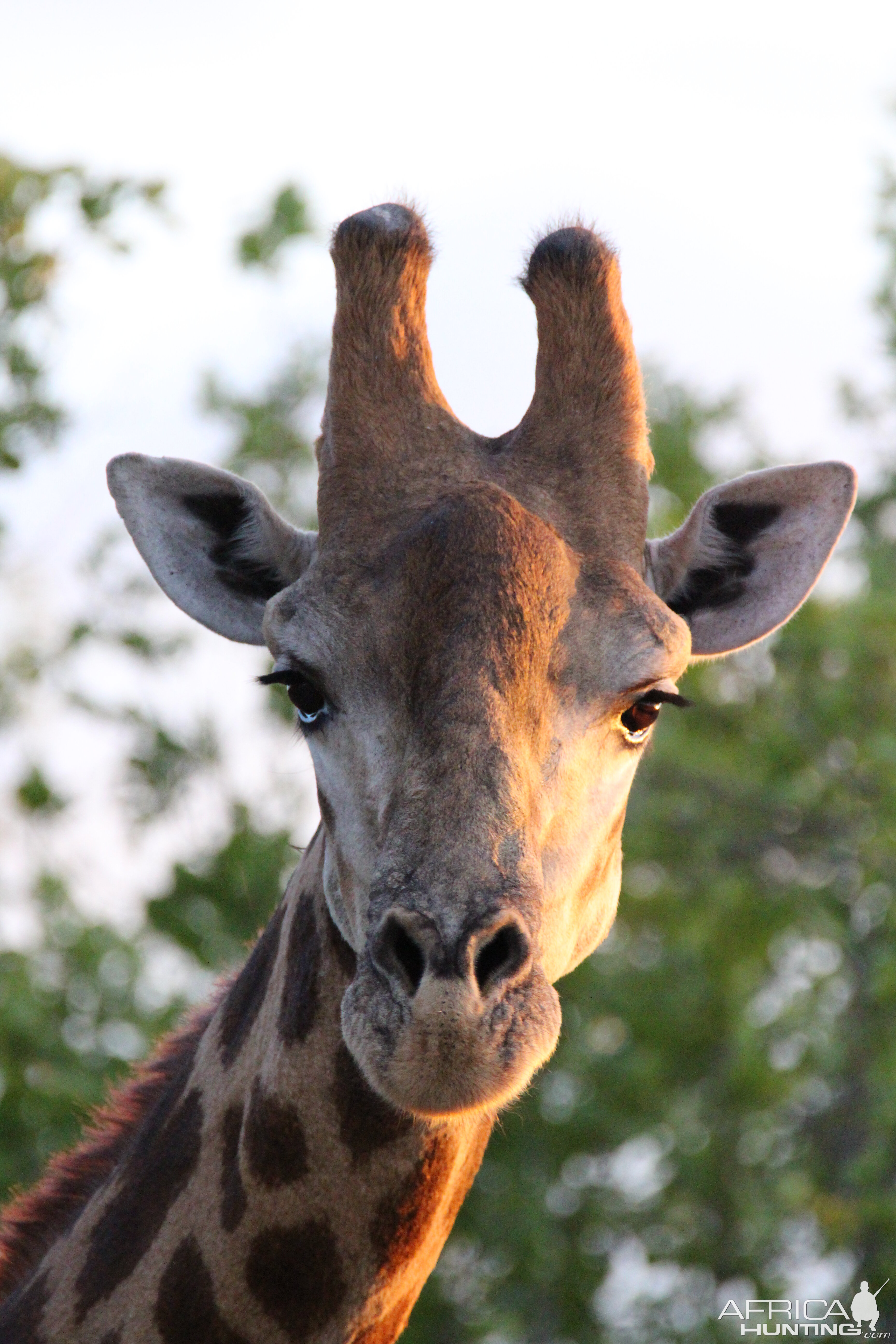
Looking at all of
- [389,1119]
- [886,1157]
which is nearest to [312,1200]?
[389,1119]

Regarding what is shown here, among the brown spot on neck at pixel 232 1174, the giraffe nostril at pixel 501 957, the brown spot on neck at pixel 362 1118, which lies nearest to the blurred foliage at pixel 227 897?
the brown spot on neck at pixel 232 1174

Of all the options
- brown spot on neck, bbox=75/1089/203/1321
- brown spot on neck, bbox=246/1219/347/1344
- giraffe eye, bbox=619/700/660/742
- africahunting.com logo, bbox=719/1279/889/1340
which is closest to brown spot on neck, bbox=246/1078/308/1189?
brown spot on neck, bbox=246/1219/347/1344

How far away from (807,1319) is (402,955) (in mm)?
12496

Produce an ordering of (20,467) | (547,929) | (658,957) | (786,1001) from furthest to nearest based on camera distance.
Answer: (658,957) → (786,1001) → (20,467) → (547,929)

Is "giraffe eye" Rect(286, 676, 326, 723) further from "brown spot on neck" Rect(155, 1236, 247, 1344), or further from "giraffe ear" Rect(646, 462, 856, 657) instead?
"brown spot on neck" Rect(155, 1236, 247, 1344)

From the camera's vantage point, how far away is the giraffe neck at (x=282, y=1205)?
475 cm

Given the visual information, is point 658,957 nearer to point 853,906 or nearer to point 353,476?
point 853,906

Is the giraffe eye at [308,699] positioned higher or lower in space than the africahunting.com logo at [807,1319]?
higher

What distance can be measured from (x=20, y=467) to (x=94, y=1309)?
593 centimetres

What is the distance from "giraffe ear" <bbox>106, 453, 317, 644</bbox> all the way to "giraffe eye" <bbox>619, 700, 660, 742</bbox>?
4.86 ft

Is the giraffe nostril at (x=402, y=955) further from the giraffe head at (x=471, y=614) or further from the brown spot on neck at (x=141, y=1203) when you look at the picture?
the brown spot on neck at (x=141, y=1203)

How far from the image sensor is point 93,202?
9906mm

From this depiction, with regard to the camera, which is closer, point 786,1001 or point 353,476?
point 353,476

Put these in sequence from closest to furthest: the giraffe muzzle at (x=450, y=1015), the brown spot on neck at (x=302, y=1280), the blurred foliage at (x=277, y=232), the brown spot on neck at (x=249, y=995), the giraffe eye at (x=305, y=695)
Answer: the giraffe muzzle at (x=450, y=1015) < the brown spot on neck at (x=302, y=1280) < the giraffe eye at (x=305, y=695) < the brown spot on neck at (x=249, y=995) < the blurred foliage at (x=277, y=232)
